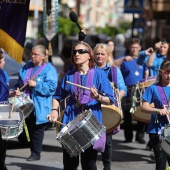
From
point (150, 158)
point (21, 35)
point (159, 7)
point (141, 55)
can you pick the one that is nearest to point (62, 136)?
point (21, 35)

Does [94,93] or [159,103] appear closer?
[94,93]

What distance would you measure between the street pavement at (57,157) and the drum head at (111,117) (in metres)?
1.65

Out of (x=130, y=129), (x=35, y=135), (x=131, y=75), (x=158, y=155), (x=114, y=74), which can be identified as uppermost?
(x=114, y=74)

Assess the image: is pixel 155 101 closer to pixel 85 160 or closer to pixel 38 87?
pixel 85 160

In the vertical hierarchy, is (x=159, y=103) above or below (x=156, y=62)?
below

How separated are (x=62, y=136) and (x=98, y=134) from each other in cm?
37

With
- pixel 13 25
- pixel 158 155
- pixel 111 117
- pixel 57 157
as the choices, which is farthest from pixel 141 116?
pixel 13 25

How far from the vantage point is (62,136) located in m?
6.79

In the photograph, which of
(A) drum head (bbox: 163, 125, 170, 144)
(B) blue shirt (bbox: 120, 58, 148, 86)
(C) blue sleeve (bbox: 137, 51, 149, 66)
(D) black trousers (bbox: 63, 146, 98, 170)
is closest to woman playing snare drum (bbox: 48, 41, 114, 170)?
(D) black trousers (bbox: 63, 146, 98, 170)

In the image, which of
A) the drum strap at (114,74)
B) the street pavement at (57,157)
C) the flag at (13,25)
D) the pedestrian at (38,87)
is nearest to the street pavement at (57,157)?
→ the street pavement at (57,157)

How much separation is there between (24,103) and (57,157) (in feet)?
5.23

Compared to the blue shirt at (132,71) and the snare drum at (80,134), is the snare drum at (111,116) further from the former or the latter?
the blue shirt at (132,71)

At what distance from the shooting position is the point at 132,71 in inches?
487

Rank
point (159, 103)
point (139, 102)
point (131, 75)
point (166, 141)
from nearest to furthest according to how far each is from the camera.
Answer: point (166, 141) < point (159, 103) < point (139, 102) < point (131, 75)
